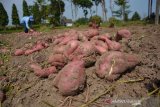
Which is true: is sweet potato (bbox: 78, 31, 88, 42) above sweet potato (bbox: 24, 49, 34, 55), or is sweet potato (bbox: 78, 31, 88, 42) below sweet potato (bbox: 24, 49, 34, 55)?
above

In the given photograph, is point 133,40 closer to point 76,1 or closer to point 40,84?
point 40,84

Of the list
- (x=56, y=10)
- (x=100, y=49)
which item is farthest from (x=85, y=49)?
(x=56, y=10)

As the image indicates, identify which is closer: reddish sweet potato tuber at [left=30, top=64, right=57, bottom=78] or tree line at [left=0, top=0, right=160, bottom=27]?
reddish sweet potato tuber at [left=30, top=64, right=57, bottom=78]

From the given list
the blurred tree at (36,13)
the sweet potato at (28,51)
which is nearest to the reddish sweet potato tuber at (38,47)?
the sweet potato at (28,51)

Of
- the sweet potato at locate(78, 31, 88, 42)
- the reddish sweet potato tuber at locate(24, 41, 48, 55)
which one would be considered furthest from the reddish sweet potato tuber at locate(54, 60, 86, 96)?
the reddish sweet potato tuber at locate(24, 41, 48, 55)

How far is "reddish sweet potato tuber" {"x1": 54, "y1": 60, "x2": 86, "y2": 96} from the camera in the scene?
3.70 metres

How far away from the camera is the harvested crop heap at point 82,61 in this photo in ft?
12.3

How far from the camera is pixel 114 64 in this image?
12.7ft

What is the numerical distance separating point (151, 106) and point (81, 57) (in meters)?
1.28

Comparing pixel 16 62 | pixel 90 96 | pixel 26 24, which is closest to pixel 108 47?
pixel 90 96

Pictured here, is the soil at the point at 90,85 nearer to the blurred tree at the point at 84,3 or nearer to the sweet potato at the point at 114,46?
the sweet potato at the point at 114,46

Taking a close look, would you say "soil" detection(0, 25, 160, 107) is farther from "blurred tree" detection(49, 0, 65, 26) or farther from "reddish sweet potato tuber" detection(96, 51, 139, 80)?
"blurred tree" detection(49, 0, 65, 26)

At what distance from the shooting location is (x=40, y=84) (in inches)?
165

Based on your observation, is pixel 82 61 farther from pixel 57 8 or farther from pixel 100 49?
pixel 57 8
